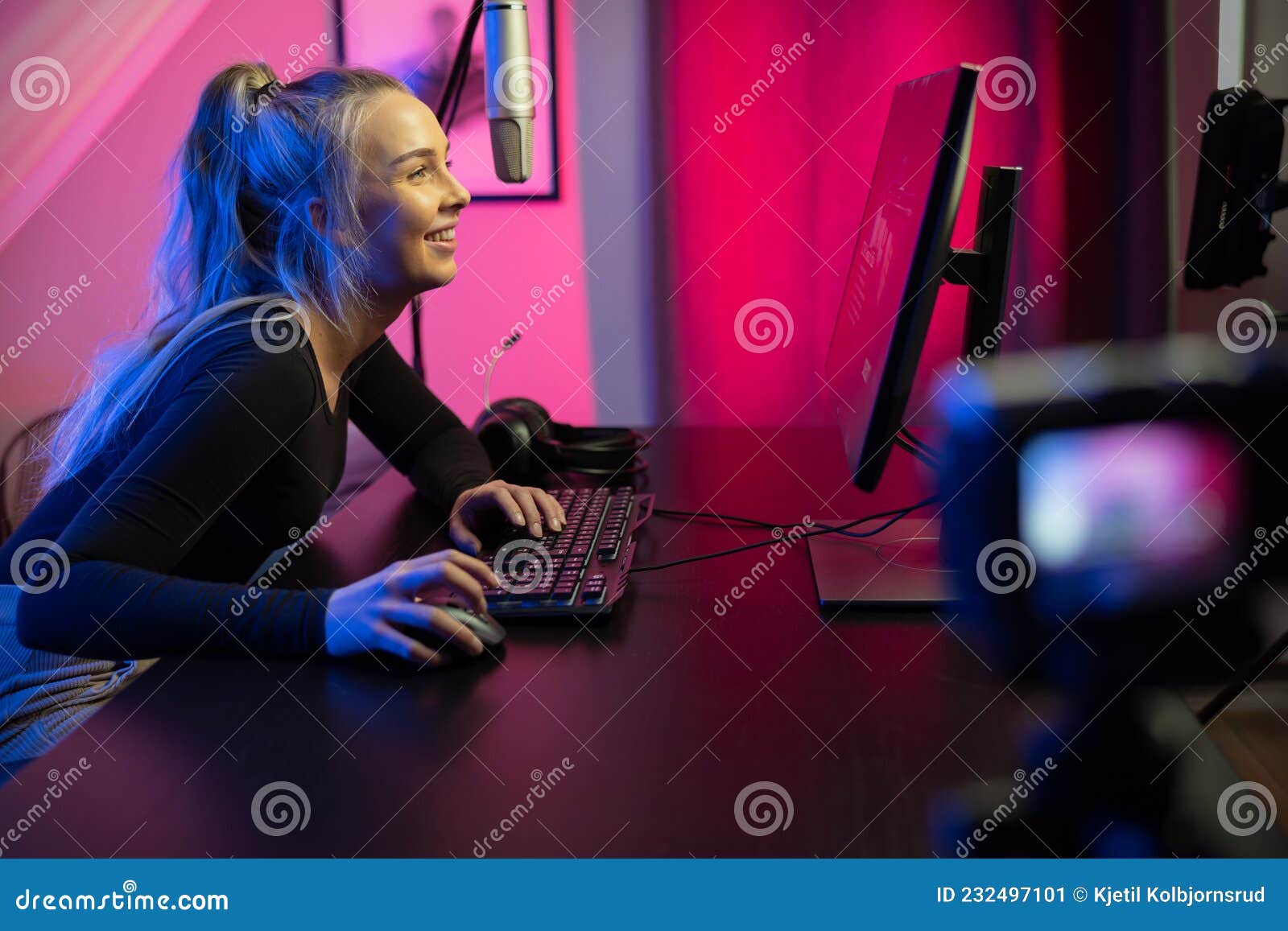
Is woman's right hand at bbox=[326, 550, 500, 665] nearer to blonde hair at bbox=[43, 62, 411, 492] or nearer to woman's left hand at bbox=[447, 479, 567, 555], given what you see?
woman's left hand at bbox=[447, 479, 567, 555]

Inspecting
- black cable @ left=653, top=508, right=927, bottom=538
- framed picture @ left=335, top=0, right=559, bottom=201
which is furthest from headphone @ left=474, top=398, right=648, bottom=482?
framed picture @ left=335, top=0, right=559, bottom=201

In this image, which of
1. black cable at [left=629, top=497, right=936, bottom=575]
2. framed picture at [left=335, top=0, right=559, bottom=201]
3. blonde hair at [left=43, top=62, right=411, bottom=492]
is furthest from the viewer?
framed picture at [left=335, top=0, right=559, bottom=201]

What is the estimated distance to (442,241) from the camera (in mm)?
1450

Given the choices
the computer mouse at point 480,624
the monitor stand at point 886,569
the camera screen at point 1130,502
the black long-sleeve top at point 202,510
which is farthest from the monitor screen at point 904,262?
the black long-sleeve top at point 202,510

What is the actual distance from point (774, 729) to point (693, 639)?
19cm

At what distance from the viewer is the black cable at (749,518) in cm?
124

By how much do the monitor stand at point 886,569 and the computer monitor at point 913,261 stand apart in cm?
12

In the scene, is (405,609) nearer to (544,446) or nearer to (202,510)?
(202,510)

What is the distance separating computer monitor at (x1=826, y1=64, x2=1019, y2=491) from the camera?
34.3 inches

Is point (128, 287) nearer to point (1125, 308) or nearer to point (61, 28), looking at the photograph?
point (61, 28)

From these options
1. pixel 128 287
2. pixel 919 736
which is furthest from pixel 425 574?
pixel 128 287

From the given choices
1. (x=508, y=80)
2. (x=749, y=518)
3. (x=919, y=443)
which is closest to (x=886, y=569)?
(x=919, y=443)

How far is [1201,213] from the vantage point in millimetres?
Result: 1452

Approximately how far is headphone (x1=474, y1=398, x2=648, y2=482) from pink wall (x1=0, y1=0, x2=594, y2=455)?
75 cm
